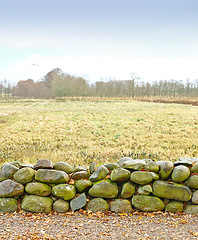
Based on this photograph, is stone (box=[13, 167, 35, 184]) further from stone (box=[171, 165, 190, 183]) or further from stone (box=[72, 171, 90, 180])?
stone (box=[171, 165, 190, 183])

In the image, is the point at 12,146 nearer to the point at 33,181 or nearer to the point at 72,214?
the point at 33,181

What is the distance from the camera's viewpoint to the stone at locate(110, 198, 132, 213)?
5.32 metres

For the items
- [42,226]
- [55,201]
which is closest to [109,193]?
[55,201]

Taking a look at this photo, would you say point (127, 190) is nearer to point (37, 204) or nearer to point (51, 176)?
point (51, 176)

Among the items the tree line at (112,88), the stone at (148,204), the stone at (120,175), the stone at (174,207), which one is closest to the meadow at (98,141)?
the stone at (120,175)

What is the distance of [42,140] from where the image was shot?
1291 cm

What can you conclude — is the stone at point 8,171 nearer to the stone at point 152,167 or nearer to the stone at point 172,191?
the stone at point 152,167

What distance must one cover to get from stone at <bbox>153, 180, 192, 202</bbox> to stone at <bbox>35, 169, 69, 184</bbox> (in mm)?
2290

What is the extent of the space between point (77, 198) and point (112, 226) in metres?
1.20

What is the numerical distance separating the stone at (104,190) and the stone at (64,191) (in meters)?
0.47

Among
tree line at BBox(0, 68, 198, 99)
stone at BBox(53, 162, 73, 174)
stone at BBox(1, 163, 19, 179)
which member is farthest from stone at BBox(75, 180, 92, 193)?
tree line at BBox(0, 68, 198, 99)

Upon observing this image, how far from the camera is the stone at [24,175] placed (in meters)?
5.70

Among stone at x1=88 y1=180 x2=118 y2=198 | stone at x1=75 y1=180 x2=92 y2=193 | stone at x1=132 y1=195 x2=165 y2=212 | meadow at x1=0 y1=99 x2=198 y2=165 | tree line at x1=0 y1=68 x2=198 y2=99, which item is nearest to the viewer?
stone at x1=132 y1=195 x2=165 y2=212

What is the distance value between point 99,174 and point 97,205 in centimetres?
77
